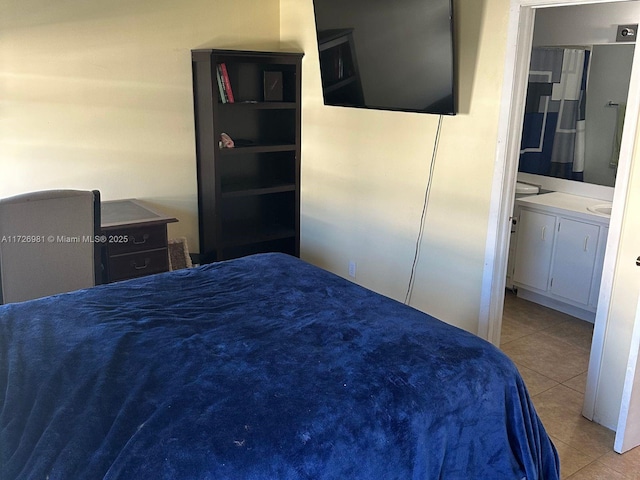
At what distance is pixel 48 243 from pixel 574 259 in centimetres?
326

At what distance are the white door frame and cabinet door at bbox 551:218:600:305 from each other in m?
1.07

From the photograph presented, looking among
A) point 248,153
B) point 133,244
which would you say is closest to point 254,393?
point 133,244

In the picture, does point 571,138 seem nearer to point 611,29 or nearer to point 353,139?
point 611,29

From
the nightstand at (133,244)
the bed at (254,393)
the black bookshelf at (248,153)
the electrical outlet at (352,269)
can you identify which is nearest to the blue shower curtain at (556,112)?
the electrical outlet at (352,269)

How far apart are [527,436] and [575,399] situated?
4.32 ft

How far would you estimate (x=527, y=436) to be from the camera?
6.53 ft

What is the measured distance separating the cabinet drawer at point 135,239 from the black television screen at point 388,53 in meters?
1.46

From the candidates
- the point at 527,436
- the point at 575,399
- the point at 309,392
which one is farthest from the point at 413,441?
the point at 575,399

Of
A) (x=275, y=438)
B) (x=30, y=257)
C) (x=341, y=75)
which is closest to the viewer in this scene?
(x=275, y=438)

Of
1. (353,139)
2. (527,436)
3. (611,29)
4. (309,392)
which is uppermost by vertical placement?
(611,29)

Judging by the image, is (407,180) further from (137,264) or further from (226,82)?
(137,264)

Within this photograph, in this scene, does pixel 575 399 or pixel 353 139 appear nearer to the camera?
pixel 575 399

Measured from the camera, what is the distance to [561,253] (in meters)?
4.09

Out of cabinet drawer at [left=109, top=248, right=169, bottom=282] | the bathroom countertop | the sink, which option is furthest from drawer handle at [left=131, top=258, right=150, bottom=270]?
the sink
